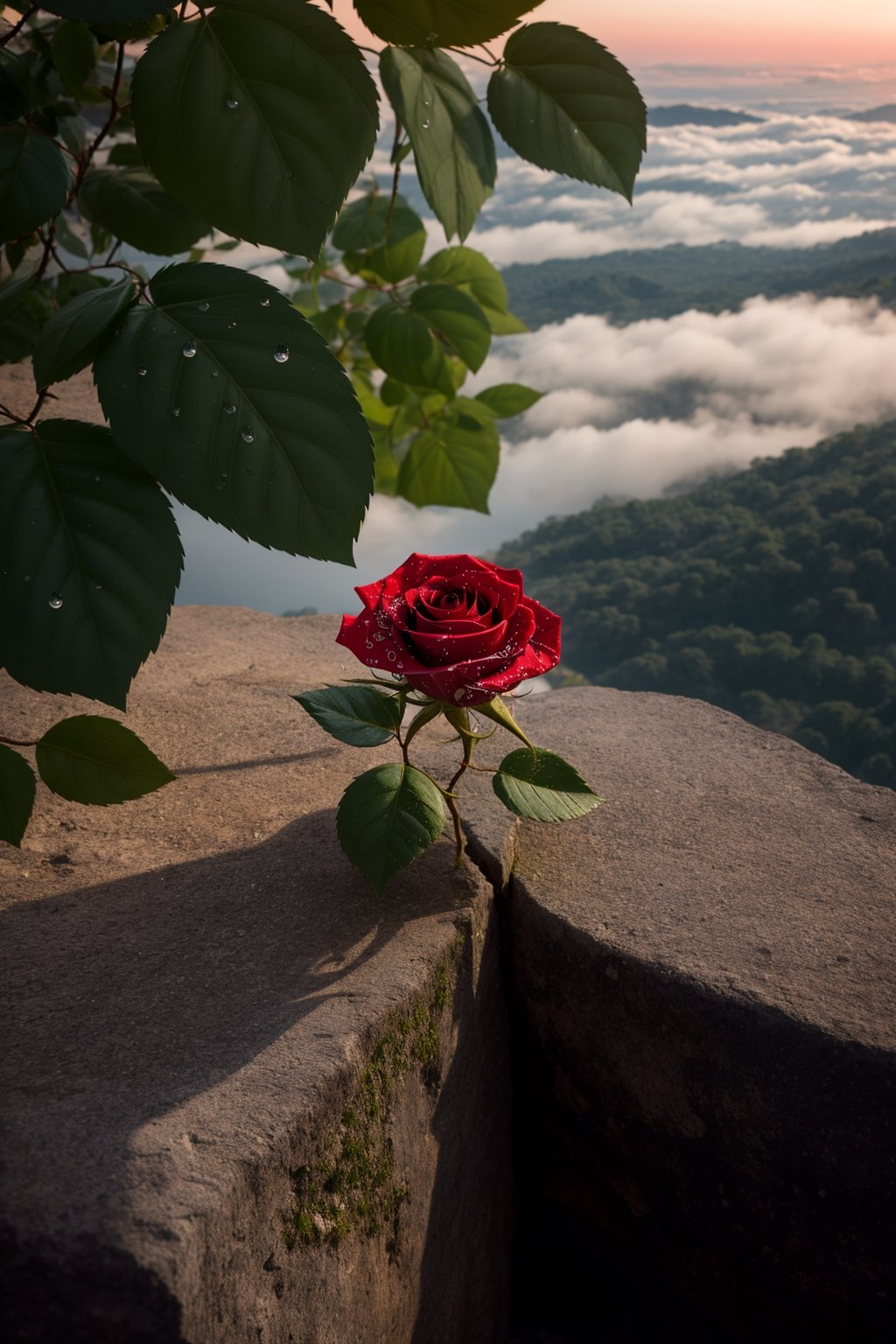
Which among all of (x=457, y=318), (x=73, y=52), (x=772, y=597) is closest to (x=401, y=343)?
(x=457, y=318)

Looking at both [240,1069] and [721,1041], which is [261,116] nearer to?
[240,1069]

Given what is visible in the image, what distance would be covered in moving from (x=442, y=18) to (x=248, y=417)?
0.20 m

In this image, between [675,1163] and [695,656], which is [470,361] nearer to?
[675,1163]

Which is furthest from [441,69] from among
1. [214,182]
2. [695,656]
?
[695,656]

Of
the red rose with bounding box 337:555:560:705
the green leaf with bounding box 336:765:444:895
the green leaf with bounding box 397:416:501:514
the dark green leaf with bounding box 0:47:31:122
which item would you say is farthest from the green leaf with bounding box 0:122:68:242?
the green leaf with bounding box 397:416:501:514

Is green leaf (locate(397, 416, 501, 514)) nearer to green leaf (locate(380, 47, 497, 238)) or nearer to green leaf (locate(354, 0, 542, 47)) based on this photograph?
green leaf (locate(380, 47, 497, 238))

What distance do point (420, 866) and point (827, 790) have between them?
0.41 meters

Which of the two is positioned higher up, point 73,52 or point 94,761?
point 73,52

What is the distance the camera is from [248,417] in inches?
15.0

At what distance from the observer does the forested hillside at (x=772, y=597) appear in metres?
3.87

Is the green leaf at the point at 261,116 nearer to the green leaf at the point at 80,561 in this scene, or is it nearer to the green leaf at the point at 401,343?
the green leaf at the point at 80,561

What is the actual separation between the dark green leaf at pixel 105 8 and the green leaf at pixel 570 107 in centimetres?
20

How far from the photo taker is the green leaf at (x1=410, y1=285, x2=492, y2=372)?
0.79 metres

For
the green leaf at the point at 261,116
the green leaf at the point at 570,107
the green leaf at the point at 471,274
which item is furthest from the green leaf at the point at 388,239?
the green leaf at the point at 261,116
